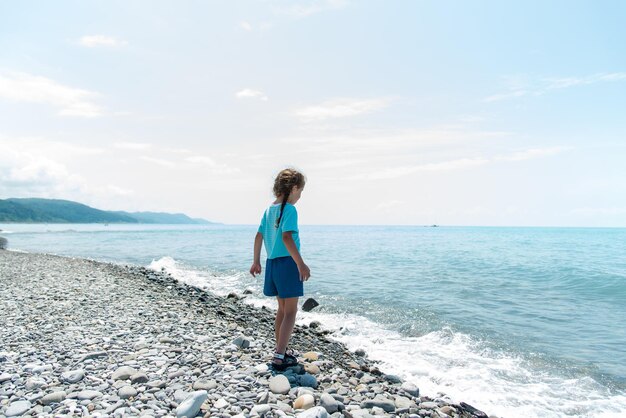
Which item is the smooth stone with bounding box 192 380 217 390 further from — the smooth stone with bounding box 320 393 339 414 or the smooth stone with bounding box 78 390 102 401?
the smooth stone with bounding box 320 393 339 414

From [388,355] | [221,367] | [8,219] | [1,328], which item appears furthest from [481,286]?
[8,219]

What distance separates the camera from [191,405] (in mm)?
4039

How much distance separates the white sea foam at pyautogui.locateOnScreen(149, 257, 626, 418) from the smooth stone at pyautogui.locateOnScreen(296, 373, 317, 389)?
8.40ft

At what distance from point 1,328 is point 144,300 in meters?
3.19

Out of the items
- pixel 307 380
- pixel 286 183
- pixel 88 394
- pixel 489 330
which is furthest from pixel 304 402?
pixel 489 330

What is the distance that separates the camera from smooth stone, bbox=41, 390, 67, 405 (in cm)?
422

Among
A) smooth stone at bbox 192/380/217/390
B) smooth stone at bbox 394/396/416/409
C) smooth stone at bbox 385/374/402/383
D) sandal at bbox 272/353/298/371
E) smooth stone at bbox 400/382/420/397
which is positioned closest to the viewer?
smooth stone at bbox 192/380/217/390

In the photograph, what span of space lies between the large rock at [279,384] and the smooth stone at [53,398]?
220 centimetres

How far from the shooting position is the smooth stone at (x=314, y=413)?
13.1 ft

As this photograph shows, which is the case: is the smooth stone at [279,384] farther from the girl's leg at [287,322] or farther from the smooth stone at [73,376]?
the smooth stone at [73,376]

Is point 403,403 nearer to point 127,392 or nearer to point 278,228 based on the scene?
point 278,228

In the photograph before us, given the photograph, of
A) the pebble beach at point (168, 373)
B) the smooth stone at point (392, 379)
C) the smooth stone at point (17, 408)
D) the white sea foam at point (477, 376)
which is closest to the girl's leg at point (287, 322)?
the pebble beach at point (168, 373)

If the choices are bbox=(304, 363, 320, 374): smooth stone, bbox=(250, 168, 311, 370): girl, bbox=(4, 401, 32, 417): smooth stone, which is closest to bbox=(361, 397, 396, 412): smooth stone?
bbox=(304, 363, 320, 374): smooth stone

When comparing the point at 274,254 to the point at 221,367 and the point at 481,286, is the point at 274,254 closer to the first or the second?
the point at 221,367
